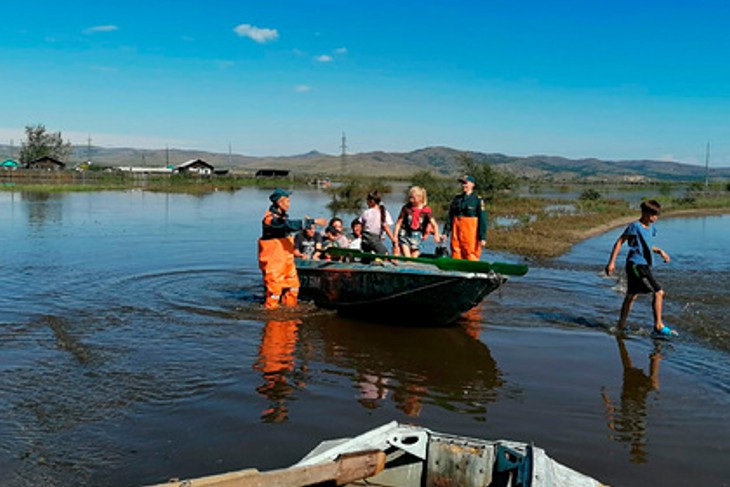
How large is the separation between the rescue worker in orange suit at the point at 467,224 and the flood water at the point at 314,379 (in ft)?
3.41

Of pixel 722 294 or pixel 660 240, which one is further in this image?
pixel 660 240

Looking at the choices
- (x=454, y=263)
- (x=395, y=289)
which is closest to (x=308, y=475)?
(x=395, y=289)

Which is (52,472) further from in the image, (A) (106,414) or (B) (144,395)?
(B) (144,395)

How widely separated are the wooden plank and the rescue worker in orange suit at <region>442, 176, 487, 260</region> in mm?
7052

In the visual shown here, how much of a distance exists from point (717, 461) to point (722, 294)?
7799mm

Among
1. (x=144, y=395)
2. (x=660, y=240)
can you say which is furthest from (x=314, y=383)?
(x=660, y=240)

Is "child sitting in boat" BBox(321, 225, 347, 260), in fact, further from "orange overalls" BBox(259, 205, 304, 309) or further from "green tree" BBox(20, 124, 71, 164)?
"green tree" BBox(20, 124, 71, 164)

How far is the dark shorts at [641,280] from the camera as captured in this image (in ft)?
27.5

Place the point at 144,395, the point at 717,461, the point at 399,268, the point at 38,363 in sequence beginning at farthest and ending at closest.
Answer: the point at 399,268 < the point at 38,363 < the point at 144,395 < the point at 717,461

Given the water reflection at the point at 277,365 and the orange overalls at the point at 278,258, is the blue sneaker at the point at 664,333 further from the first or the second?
the orange overalls at the point at 278,258

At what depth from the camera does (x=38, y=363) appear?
7.18m

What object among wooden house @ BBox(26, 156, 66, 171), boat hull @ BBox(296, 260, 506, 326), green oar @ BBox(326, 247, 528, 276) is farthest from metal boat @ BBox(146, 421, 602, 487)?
wooden house @ BBox(26, 156, 66, 171)

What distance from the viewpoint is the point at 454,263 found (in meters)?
9.02

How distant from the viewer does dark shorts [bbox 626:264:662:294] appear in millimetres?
8383
